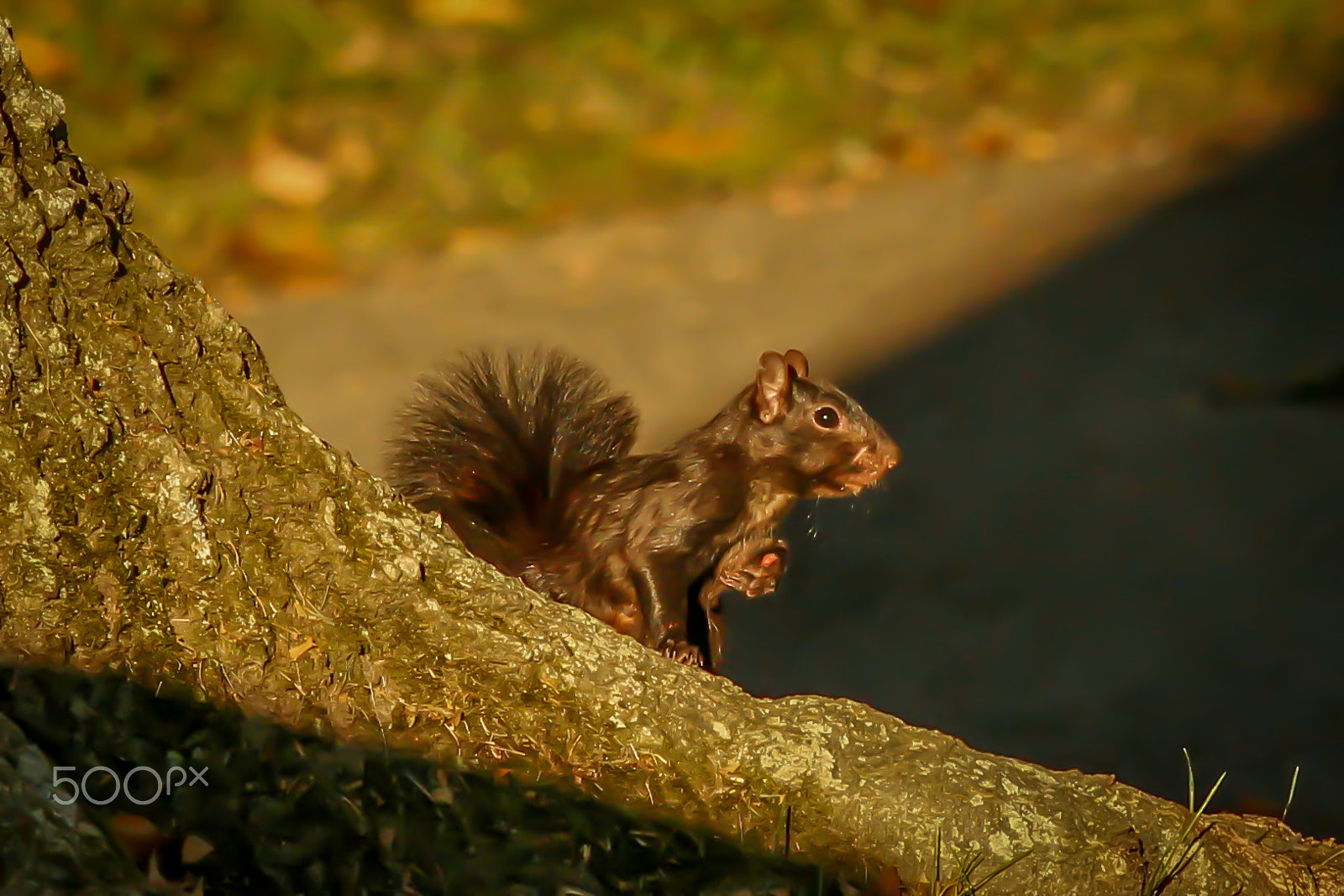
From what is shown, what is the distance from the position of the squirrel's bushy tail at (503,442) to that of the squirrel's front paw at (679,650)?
1.03 feet

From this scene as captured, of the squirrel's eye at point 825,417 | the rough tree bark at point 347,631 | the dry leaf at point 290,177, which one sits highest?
the dry leaf at point 290,177

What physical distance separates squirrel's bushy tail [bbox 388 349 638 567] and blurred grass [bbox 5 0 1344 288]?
7.28 ft

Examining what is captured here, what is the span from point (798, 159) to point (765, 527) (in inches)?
103

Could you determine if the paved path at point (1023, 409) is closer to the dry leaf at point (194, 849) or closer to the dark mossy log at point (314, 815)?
the dark mossy log at point (314, 815)

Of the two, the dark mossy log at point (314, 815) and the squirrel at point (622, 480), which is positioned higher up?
the squirrel at point (622, 480)

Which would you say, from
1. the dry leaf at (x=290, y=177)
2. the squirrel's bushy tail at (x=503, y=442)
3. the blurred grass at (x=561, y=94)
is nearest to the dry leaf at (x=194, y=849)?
the squirrel's bushy tail at (x=503, y=442)

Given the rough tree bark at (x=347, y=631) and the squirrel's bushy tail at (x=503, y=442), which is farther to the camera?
the squirrel's bushy tail at (x=503, y=442)

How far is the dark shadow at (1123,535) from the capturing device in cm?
356

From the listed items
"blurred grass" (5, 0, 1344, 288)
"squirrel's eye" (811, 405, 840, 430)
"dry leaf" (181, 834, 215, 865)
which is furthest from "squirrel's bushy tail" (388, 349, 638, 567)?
"blurred grass" (5, 0, 1344, 288)

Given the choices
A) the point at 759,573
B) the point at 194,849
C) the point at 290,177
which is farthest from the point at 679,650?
the point at 290,177

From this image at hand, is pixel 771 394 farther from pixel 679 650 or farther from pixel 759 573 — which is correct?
pixel 679 650

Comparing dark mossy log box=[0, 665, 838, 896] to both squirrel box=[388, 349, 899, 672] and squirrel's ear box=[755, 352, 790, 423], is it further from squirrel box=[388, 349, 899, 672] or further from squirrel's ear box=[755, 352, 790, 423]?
squirrel's ear box=[755, 352, 790, 423]

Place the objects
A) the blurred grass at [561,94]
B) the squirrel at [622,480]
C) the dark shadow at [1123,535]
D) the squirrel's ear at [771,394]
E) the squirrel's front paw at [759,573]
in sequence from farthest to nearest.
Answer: the blurred grass at [561,94] → the dark shadow at [1123,535] → the squirrel's ear at [771,394] → the squirrel's front paw at [759,573] → the squirrel at [622,480]

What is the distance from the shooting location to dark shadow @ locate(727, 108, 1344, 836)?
3559 mm
